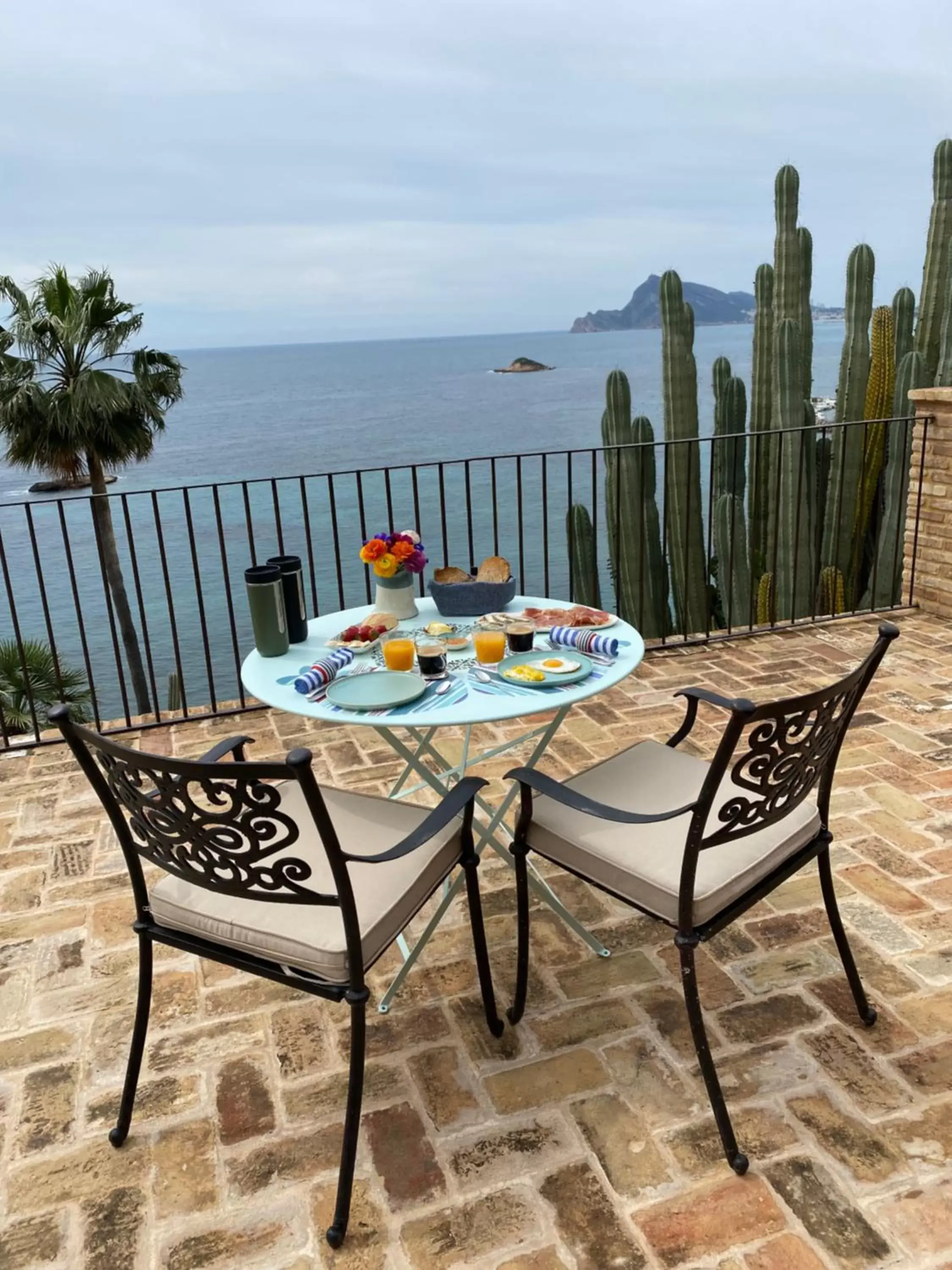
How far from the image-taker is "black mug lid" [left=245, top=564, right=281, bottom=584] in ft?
7.48

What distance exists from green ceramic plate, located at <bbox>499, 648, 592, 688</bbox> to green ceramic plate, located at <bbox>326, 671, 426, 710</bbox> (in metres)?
0.23

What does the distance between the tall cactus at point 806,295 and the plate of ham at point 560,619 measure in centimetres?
658

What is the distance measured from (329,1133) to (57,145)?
2546 cm

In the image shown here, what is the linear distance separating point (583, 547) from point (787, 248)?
3.75 metres

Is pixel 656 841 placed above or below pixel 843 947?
above

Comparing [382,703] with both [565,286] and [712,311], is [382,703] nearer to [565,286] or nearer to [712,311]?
[565,286]

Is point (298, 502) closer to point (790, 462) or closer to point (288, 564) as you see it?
point (790, 462)

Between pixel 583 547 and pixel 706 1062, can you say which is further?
pixel 583 547

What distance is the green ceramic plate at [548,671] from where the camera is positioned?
2.03m

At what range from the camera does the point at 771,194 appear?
28.0 feet

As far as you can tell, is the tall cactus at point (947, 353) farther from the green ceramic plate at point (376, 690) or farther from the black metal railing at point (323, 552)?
the green ceramic plate at point (376, 690)

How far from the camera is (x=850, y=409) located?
844 cm

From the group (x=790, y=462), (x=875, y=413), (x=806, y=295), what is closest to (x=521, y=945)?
(x=790, y=462)

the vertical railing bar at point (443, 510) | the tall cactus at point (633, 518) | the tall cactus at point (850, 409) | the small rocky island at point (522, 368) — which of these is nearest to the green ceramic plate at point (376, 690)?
the vertical railing bar at point (443, 510)
